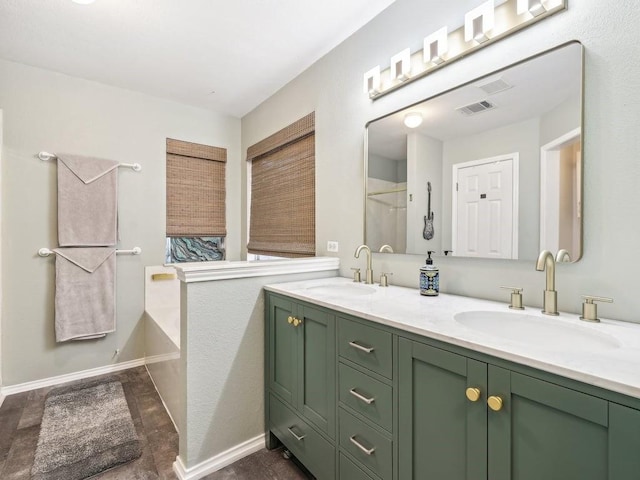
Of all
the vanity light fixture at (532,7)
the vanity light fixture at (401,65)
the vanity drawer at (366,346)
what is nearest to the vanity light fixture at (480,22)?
the vanity light fixture at (532,7)

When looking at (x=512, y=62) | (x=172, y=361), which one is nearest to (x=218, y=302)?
(x=172, y=361)

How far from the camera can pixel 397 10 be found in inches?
71.1

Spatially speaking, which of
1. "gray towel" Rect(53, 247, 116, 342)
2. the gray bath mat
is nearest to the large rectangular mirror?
the gray bath mat

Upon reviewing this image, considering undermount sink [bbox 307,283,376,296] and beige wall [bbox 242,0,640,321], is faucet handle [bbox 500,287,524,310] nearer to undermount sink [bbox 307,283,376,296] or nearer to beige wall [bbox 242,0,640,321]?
beige wall [bbox 242,0,640,321]

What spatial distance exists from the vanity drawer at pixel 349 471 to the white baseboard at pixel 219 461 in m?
0.64

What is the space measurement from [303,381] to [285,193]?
1693mm

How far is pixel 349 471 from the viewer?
4.27ft

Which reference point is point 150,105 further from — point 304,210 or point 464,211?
point 464,211

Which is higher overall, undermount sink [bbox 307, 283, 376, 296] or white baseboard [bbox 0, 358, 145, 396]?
undermount sink [bbox 307, 283, 376, 296]

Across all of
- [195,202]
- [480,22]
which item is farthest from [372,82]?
[195,202]

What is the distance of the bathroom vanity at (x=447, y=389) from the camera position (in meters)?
0.70

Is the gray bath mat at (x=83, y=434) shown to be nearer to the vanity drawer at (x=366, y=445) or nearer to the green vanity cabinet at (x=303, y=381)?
the green vanity cabinet at (x=303, y=381)

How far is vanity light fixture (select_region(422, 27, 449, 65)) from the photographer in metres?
1.54

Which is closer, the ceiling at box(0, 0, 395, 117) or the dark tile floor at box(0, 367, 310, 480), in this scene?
the dark tile floor at box(0, 367, 310, 480)
